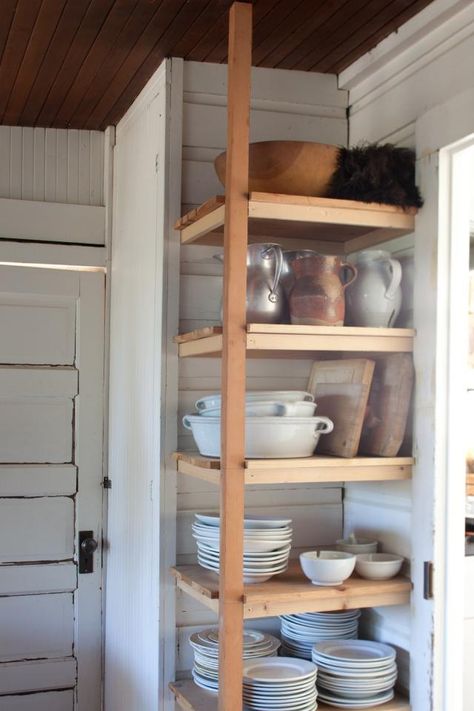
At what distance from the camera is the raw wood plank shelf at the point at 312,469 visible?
2.05 m

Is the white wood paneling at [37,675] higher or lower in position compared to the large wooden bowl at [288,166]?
lower

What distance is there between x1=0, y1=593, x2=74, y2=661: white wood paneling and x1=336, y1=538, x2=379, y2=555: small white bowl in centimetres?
118

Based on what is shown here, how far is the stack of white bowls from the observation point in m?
2.11

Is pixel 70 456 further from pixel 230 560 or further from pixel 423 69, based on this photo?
pixel 423 69

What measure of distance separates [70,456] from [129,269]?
0.72 metres

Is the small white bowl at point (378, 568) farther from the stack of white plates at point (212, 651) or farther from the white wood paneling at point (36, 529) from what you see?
the white wood paneling at point (36, 529)

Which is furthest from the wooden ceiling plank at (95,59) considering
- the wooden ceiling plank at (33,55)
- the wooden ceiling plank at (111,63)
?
the wooden ceiling plank at (33,55)

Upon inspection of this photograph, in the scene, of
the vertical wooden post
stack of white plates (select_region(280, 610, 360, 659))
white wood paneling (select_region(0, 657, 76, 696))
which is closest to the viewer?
the vertical wooden post

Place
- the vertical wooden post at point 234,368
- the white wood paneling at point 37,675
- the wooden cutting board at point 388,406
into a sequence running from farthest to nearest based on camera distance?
the white wood paneling at point 37,675
the wooden cutting board at point 388,406
the vertical wooden post at point 234,368

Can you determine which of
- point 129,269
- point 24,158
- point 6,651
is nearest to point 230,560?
point 129,269

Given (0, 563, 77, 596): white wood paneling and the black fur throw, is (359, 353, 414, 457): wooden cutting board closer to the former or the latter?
the black fur throw

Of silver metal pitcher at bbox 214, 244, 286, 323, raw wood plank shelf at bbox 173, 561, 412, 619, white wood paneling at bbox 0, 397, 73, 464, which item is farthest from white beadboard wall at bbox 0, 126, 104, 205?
raw wood plank shelf at bbox 173, 561, 412, 619

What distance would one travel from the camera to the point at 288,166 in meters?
2.19

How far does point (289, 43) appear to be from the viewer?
2367mm
